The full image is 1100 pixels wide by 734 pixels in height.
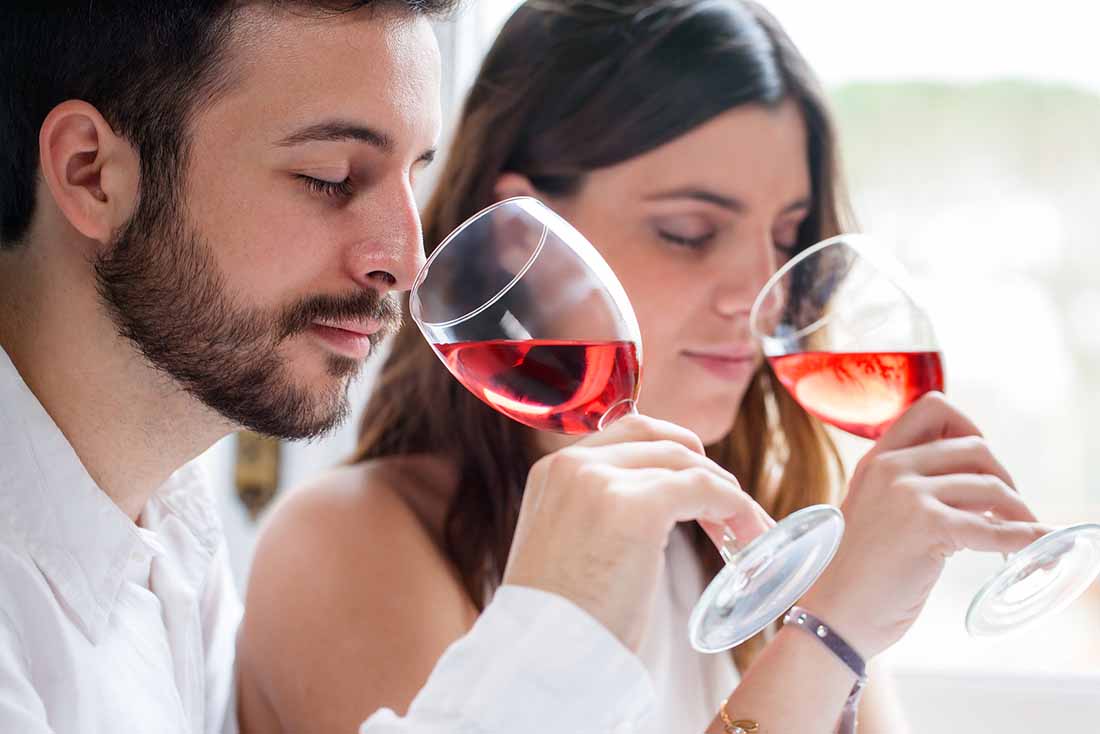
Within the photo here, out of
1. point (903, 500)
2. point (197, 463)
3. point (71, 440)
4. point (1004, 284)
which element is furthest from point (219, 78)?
point (1004, 284)

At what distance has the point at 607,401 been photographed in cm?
100

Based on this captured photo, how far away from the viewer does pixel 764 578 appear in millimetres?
889

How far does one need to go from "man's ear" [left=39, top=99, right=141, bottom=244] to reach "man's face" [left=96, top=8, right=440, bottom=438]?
0.07 ft

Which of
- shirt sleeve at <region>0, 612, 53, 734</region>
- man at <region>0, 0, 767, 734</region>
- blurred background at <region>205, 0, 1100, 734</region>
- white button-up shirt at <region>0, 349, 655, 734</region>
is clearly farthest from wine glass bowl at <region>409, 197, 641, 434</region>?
blurred background at <region>205, 0, 1100, 734</region>

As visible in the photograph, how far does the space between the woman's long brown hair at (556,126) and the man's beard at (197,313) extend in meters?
0.56

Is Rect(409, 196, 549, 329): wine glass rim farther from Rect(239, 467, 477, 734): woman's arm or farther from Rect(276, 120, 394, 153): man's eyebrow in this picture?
Rect(239, 467, 477, 734): woman's arm

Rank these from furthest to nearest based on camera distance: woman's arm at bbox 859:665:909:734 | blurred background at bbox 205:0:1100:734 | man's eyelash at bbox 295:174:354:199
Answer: blurred background at bbox 205:0:1100:734
woman's arm at bbox 859:665:909:734
man's eyelash at bbox 295:174:354:199

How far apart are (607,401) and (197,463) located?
2.25 feet

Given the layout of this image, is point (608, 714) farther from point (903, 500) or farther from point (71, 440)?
point (71, 440)

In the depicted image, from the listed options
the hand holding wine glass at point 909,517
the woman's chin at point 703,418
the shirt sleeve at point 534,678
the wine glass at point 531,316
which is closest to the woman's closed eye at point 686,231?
the woman's chin at point 703,418

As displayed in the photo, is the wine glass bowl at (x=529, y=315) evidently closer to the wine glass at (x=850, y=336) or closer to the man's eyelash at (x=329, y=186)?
the man's eyelash at (x=329, y=186)

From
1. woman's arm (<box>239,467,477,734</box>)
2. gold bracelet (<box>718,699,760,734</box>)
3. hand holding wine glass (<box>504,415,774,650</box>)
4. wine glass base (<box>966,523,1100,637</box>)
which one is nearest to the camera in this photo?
hand holding wine glass (<box>504,415,774,650</box>)

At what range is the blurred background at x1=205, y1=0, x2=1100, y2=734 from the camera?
2297mm

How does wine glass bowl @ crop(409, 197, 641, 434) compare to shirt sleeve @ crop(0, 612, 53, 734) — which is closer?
shirt sleeve @ crop(0, 612, 53, 734)
